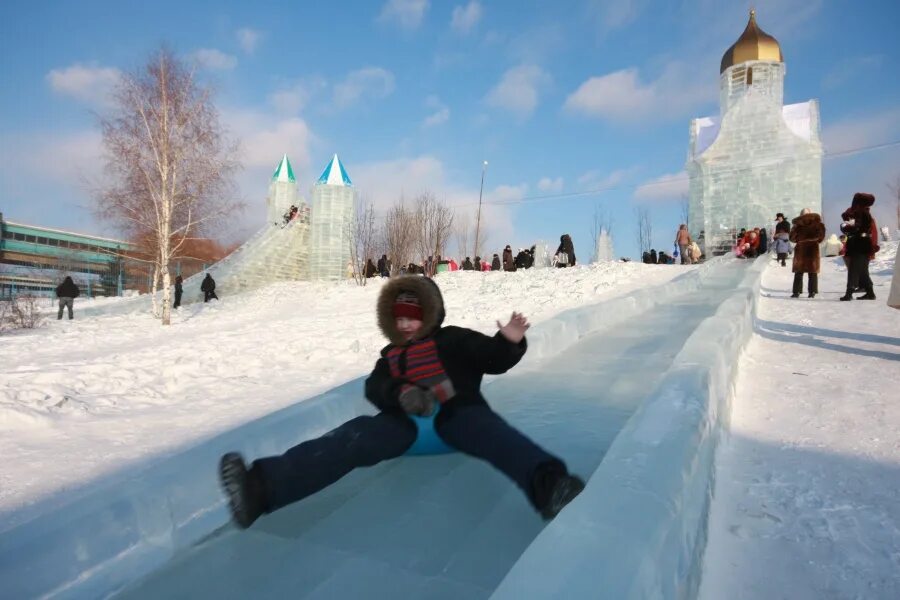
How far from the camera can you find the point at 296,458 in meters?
1.73

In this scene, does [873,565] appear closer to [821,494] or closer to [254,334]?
[821,494]

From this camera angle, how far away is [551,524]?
1.29 metres


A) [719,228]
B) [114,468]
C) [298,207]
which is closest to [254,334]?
[114,468]

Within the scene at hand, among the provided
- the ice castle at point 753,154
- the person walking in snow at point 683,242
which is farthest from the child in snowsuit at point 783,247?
the ice castle at point 753,154

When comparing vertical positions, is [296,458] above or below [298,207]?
below

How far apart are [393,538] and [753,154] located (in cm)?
2546

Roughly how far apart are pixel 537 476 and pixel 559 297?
27.8ft

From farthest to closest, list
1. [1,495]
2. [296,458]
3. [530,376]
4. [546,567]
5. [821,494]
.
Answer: [530,376] < [1,495] < [821,494] < [296,458] < [546,567]

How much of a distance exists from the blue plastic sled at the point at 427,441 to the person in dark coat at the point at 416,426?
1.2 inches

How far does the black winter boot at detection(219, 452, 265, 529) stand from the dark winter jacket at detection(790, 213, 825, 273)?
7791mm

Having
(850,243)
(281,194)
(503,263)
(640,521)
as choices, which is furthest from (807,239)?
(281,194)

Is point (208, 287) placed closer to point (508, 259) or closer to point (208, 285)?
point (208, 285)

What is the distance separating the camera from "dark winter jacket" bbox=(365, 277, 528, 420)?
2127mm

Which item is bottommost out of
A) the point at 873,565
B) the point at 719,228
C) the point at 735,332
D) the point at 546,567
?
the point at 873,565
